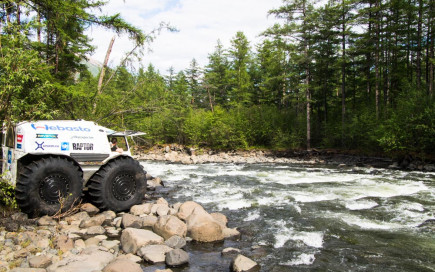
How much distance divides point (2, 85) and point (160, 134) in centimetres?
3238

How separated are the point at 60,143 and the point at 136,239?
2938mm

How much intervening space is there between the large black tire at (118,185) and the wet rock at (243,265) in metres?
3.75

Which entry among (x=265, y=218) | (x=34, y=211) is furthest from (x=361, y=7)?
(x=34, y=211)

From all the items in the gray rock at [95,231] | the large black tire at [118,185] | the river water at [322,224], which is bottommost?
the river water at [322,224]

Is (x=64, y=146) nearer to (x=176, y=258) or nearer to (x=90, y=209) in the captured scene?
(x=90, y=209)

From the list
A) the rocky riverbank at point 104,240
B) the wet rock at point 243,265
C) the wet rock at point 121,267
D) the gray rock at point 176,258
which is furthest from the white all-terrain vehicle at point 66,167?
the wet rock at point 243,265

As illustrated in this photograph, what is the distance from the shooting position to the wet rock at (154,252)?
15.9ft

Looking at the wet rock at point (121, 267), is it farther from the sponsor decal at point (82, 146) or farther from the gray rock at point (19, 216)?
the sponsor decal at point (82, 146)

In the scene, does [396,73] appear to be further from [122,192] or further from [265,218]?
[122,192]

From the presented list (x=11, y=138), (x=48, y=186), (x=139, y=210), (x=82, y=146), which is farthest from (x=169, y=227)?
(x=11, y=138)

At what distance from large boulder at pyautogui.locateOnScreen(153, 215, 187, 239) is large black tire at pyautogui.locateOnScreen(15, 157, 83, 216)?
1.95 meters

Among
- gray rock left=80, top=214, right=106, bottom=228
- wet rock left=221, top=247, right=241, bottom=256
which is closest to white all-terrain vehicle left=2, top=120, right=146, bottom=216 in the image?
gray rock left=80, top=214, right=106, bottom=228

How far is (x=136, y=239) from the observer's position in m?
5.22

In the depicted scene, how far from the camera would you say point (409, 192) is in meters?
10.8
